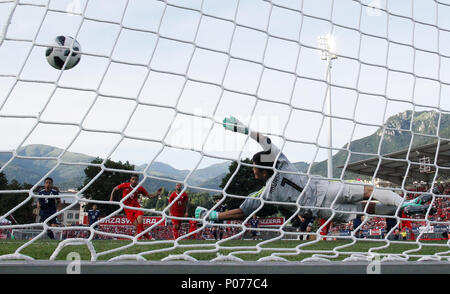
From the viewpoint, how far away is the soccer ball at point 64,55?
8.04ft

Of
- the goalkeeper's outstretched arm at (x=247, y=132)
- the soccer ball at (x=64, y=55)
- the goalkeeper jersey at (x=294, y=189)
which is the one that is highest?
the soccer ball at (x=64, y=55)

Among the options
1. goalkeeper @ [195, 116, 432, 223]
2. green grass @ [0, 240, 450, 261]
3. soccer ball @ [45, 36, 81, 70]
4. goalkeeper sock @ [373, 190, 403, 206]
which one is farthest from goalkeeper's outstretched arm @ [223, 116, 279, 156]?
goalkeeper sock @ [373, 190, 403, 206]

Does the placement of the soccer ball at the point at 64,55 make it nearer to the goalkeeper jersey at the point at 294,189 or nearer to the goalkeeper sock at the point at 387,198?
the goalkeeper jersey at the point at 294,189

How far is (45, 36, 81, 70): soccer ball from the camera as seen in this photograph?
8.04 ft

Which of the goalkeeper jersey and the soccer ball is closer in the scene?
the soccer ball

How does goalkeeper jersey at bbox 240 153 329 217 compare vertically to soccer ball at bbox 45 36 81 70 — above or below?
below

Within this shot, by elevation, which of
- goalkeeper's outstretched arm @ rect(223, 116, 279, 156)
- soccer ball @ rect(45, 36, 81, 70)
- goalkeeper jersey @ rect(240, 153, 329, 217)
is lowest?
goalkeeper jersey @ rect(240, 153, 329, 217)

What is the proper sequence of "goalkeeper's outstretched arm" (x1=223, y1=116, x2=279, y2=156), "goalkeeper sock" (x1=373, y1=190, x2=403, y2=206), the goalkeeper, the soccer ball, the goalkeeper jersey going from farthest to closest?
"goalkeeper sock" (x1=373, y1=190, x2=403, y2=206) → the goalkeeper jersey → the goalkeeper → "goalkeeper's outstretched arm" (x1=223, y1=116, x2=279, y2=156) → the soccer ball

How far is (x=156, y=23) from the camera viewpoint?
2.74 m

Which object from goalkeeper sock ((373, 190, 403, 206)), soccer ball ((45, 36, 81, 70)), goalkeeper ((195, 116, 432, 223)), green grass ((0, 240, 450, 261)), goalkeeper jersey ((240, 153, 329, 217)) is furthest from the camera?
goalkeeper sock ((373, 190, 403, 206))

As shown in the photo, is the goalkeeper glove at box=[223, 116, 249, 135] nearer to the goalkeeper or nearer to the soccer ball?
the goalkeeper

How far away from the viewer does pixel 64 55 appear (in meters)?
2.48

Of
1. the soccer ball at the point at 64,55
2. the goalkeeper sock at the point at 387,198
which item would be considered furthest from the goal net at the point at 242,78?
the goalkeeper sock at the point at 387,198

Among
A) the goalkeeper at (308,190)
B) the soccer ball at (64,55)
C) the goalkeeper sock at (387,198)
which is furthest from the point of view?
the goalkeeper sock at (387,198)
